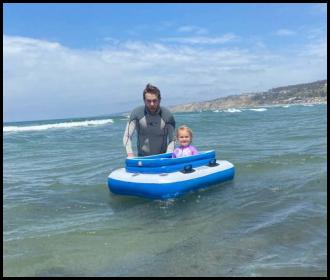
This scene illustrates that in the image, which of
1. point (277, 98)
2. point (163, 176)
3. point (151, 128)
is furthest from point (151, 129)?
point (277, 98)

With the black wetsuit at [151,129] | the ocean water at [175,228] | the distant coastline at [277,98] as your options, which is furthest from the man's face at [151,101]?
the distant coastline at [277,98]

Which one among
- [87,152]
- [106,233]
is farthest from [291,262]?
[87,152]

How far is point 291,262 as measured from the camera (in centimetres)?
391

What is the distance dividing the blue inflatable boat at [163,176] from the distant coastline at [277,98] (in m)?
71.5

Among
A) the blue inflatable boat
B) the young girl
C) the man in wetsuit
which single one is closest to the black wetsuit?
the man in wetsuit

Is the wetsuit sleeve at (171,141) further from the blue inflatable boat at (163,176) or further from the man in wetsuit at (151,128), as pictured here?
the blue inflatable boat at (163,176)

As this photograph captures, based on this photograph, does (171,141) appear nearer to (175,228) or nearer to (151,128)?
(151,128)

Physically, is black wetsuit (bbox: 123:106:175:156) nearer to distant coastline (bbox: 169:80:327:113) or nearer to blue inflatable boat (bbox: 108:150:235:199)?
blue inflatable boat (bbox: 108:150:235:199)

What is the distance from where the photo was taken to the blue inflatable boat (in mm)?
6551

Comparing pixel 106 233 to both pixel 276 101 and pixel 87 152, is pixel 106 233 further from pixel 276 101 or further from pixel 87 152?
pixel 276 101

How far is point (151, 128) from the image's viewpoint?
7457mm

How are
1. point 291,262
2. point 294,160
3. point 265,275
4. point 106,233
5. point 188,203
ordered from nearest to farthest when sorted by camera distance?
point 265,275 < point 291,262 < point 106,233 < point 188,203 < point 294,160

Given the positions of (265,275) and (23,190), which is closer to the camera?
(265,275)

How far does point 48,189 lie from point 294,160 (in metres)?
5.04
